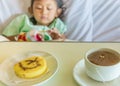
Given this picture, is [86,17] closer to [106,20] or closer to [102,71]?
[106,20]

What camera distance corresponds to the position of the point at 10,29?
4.34 ft

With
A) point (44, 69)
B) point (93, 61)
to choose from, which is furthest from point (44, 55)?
point (93, 61)

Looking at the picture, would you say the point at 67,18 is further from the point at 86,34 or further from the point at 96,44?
the point at 96,44

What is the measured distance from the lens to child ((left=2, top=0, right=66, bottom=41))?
1.24m

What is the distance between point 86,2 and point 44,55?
0.55 meters

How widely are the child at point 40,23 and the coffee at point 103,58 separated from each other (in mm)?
508

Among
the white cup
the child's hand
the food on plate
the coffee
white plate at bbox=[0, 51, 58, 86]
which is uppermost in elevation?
the coffee

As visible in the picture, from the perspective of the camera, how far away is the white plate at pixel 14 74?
29.2 inches

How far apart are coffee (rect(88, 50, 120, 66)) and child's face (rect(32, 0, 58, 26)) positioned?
0.59 meters

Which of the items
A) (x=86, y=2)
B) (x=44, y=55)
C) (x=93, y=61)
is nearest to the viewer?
(x=93, y=61)

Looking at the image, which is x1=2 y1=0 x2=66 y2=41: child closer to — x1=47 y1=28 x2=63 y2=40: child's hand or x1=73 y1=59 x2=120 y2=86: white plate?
x1=47 y1=28 x2=63 y2=40: child's hand

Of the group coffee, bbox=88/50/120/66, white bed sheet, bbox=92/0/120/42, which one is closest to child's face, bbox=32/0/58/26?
white bed sheet, bbox=92/0/120/42

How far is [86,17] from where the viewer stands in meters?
1.33

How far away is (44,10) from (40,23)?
0.24ft
